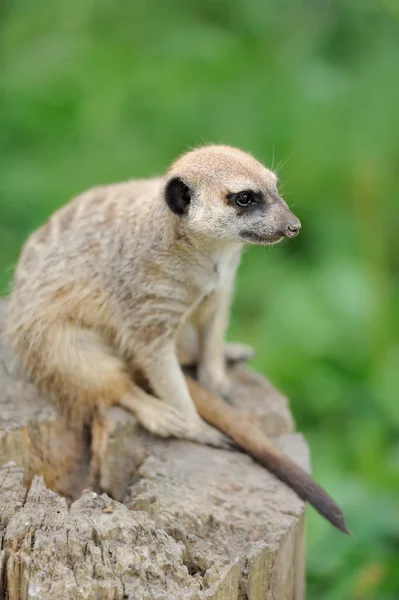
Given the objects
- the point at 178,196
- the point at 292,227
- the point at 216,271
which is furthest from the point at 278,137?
the point at 292,227

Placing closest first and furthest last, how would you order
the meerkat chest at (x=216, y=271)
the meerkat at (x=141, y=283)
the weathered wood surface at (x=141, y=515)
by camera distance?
the weathered wood surface at (x=141, y=515), the meerkat at (x=141, y=283), the meerkat chest at (x=216, y=271)

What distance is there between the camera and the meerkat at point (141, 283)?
252cm

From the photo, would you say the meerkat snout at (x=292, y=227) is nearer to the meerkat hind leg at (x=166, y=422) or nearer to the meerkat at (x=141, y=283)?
the meerkat at (x=141, y=283)

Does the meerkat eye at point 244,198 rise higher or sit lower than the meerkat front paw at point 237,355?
higher

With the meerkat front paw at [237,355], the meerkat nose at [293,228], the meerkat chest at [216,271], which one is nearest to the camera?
the meerkat nose at [293,228]

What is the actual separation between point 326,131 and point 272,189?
9.75ft

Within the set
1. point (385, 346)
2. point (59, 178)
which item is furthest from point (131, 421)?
point (59, 178)

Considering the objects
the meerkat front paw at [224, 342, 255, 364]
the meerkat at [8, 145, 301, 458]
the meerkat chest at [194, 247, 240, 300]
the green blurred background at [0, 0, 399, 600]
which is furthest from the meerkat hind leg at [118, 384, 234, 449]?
the green blurred background at [0, 0, 399, 600]

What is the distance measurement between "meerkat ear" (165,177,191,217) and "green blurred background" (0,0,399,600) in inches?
76.0

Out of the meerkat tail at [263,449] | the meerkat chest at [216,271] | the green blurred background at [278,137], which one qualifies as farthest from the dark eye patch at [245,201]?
the green blurred background at [278,137]

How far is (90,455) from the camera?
2637mm

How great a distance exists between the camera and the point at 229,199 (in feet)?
8.17

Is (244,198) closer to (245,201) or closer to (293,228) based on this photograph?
(245,201)

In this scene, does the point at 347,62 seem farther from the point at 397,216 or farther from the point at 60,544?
the point at 60,544
